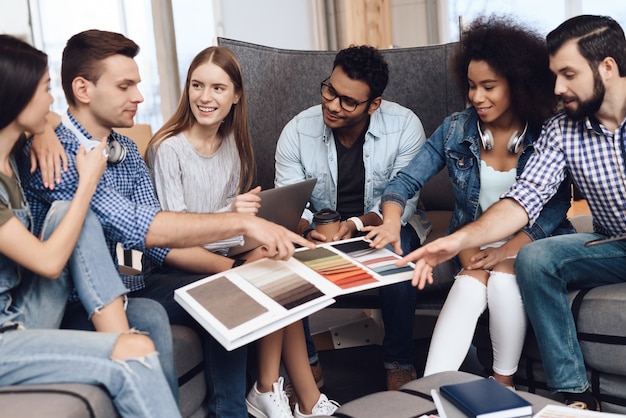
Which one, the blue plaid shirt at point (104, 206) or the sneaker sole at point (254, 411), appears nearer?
the blue plaid shirt at point (104, 206)

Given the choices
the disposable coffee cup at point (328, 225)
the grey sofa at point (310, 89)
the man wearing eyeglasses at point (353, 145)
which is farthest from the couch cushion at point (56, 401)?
the grey sofa at point (310, 89)

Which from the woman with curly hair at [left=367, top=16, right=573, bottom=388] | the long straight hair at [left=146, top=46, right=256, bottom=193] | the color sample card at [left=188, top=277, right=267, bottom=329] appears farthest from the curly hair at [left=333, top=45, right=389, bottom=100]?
the color sample card at [left=188, top=277, right=267, bottom=329]

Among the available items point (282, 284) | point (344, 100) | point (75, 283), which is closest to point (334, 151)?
point (344, 100)

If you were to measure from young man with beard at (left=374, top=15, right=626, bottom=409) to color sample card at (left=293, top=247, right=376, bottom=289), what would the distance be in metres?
0.13

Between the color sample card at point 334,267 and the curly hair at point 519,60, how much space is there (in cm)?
70

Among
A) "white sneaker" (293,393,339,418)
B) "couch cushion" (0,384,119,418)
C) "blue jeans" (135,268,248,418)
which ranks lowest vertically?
"white sneaker" (293,393,339,418)

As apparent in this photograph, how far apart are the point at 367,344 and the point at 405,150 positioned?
71 cm

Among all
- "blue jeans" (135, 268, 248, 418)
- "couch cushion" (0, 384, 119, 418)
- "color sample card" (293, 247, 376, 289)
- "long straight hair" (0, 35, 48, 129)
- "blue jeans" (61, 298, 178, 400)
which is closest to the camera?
"couch cushion" (0, 384, 119, 418)

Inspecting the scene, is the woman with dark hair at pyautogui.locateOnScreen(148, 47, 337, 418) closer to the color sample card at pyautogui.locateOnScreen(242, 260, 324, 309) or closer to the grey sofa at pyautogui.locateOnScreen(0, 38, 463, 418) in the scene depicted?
the color sample card at pyautogui.locateOnScreen(242, 260, 324, 309)

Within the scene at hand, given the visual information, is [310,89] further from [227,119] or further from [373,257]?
[373,257]

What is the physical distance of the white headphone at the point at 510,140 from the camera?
1.94 meters

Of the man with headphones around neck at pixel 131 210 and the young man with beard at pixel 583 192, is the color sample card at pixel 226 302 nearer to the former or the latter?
the man with headphones around neck at pixel 131 210

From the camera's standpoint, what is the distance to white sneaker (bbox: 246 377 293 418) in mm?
1786

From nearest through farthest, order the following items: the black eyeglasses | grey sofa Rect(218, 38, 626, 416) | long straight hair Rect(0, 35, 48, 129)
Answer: long straight hair Rect(0, 35, 48, 129) < the black eyeglasses < grey sofa Rect(218, 38, 626, 416)
